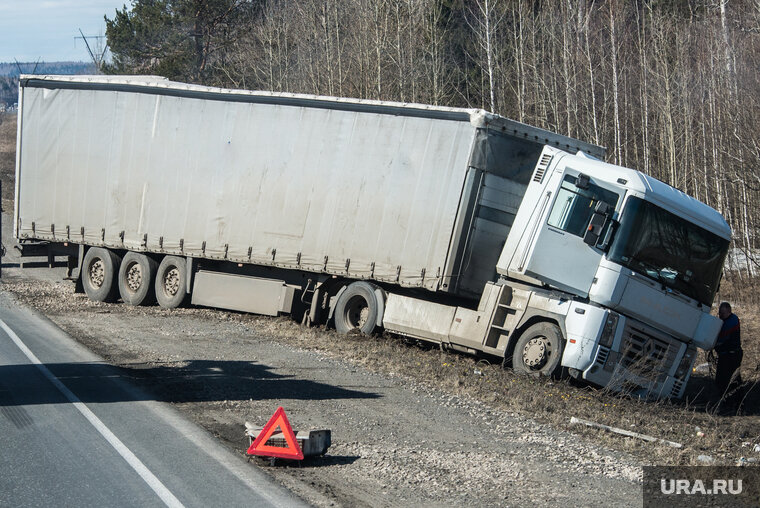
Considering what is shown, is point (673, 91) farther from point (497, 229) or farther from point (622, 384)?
point (622, 384)

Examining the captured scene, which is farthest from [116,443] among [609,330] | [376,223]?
[376,223]

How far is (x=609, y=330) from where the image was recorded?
1189cm

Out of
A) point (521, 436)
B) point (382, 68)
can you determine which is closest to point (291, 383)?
point (521, 436)

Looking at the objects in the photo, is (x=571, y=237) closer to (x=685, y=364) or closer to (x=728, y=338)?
(x=685, y=364)

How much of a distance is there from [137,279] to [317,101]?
627 centimetres

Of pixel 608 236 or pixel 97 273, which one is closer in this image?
pixel 608 236

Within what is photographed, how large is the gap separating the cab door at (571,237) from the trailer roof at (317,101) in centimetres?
169

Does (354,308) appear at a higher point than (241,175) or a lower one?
lower

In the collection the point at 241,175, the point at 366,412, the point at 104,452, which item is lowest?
the point at 104,452

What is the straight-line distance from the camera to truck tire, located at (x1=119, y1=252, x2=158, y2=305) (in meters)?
18.7

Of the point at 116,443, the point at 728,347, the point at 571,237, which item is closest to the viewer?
the point at 116,443

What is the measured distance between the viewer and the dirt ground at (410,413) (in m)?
7.41

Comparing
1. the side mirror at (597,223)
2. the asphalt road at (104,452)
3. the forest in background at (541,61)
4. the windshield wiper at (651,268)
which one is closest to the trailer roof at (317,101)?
the side mirror at (597,223)

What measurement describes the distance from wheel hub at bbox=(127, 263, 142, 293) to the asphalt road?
25.3 ft
